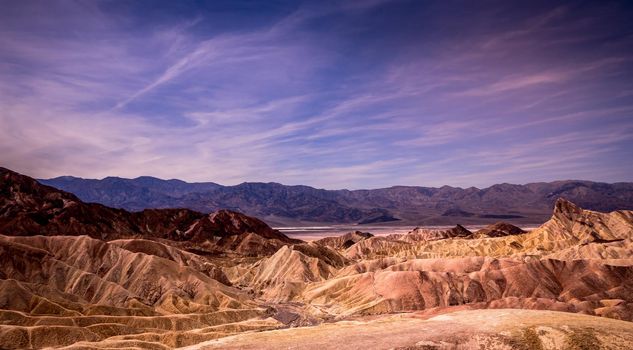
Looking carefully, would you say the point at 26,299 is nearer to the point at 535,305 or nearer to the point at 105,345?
the point at 105,345

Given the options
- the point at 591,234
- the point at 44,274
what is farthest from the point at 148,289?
the point at 591,234

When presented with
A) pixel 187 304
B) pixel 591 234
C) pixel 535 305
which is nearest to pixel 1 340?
pixel 187 304

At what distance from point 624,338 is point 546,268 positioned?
83175 mm

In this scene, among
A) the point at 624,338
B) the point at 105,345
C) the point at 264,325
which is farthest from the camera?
the point at 264,325

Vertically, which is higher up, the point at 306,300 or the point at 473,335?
the point at 473,335

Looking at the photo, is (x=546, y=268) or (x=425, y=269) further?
(x=425, y=269)

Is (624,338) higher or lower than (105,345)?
higher

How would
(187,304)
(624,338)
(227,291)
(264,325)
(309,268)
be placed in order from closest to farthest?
(624,338) → (264,325) → (187,304) → (227,291) → (309,268)

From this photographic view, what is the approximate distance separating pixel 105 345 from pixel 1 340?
60.3ft

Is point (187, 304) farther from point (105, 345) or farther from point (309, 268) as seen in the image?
point (309, 268)

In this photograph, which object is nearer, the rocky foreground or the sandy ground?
the sandy ground

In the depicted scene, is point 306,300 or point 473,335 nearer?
point 473,335

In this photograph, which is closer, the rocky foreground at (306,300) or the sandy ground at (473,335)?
the sandy ground at (473,335)

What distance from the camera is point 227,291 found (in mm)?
137500
